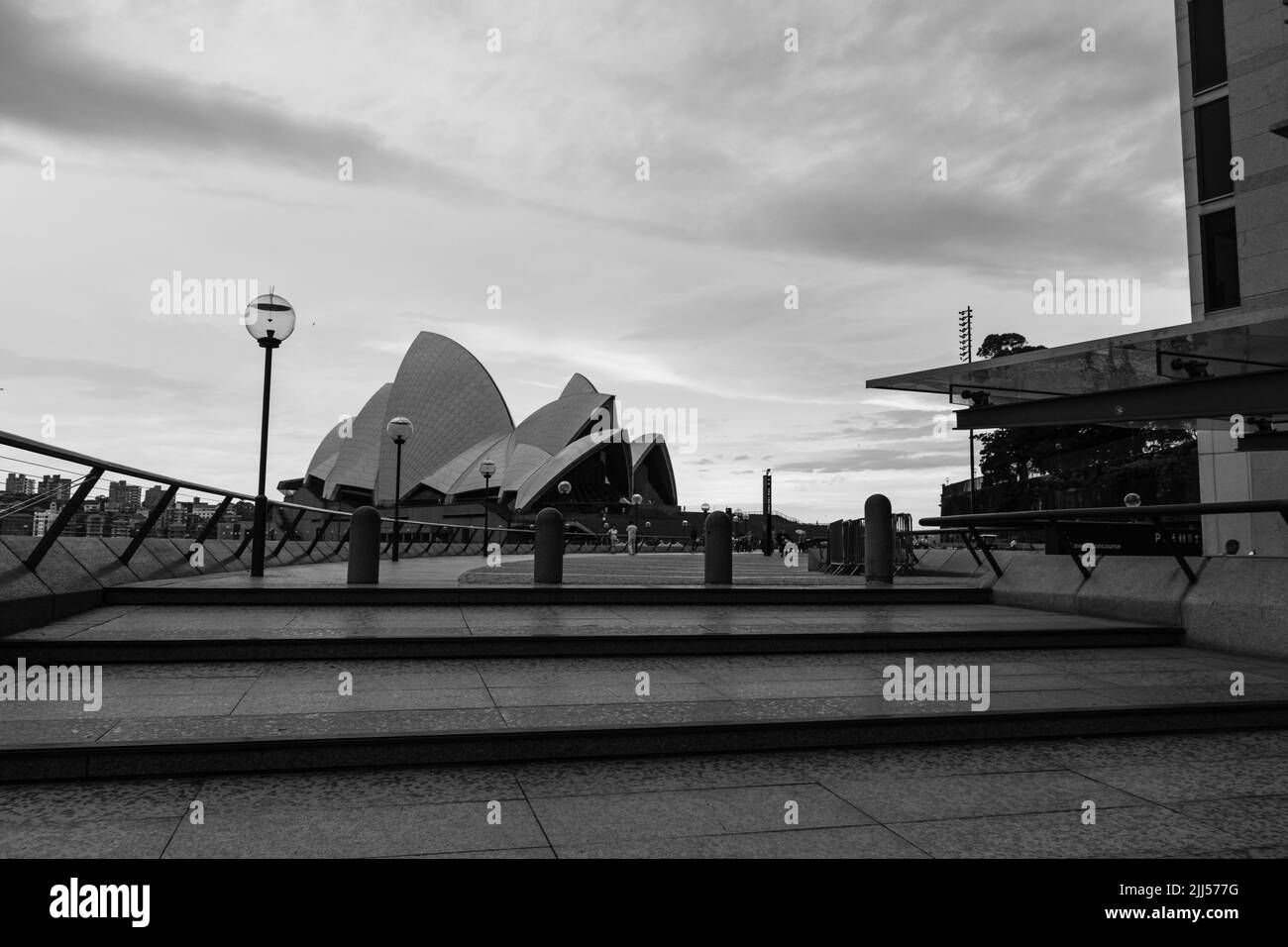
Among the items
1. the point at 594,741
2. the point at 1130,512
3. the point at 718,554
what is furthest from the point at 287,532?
the point at 1130,512

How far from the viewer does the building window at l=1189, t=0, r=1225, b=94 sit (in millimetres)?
22391

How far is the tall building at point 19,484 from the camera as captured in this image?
23.7 ft

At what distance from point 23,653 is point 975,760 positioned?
6.01 meters

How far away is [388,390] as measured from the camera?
269 feet

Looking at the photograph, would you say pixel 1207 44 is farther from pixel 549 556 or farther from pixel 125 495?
pixel 125 495

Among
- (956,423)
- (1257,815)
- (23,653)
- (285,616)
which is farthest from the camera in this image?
(956,423)

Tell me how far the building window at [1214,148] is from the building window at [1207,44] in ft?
2.35

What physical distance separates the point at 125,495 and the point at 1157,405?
12.1 meters

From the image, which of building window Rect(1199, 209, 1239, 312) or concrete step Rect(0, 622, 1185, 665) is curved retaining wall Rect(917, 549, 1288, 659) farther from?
building window Rect(1199, 209, 1239, 312)

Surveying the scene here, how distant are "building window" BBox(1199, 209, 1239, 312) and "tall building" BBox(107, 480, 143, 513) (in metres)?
23.4

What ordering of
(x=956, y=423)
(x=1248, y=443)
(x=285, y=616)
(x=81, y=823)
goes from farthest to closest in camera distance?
(x=1248, y=443) → (x=956, y=423) → (x=285, y=616) → (x=81, y=823)

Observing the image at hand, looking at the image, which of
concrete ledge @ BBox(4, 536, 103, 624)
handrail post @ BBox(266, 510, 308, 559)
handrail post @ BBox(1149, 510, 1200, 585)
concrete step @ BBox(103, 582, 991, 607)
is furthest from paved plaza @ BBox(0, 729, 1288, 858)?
handrail post @ BBox(266, 510, 308, 559)
